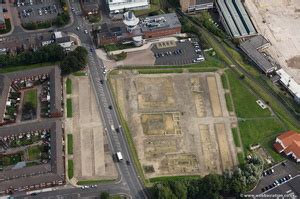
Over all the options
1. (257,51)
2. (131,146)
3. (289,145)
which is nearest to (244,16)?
(257,51)

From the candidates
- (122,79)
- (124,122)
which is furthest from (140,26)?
(124,122)

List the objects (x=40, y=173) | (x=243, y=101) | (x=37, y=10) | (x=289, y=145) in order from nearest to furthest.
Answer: (x=40, y=173), (x=289, y=145), (x=243, y=101), (x=37, y=10)

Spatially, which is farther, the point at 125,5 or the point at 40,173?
the point at 125,5

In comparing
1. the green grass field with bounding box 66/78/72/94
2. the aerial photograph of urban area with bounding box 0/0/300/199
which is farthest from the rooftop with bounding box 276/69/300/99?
the green grass field with bounding box 66/78/72/94

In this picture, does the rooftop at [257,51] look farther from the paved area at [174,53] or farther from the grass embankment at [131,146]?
the grass embankment at [131,146]

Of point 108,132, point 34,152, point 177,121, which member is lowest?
point 34,152

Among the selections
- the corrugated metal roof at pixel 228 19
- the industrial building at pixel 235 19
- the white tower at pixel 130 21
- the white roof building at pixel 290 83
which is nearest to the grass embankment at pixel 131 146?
the white tower at pixel 130 21

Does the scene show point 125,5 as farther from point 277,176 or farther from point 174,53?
point 277,176

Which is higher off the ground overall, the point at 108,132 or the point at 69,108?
the point at 69,108
